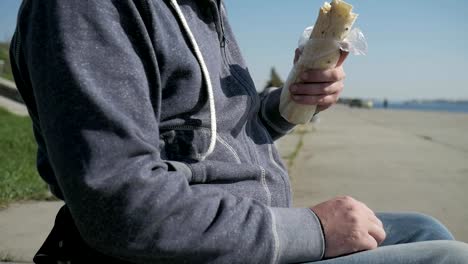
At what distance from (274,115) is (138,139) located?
38.3 inches

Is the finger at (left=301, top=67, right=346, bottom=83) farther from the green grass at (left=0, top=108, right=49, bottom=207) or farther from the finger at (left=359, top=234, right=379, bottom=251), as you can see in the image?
the green grass at (left=0, top=108, right=49, bottom=207)

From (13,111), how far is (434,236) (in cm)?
1127

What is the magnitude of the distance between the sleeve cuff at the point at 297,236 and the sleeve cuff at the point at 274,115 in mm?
758

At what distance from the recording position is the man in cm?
90

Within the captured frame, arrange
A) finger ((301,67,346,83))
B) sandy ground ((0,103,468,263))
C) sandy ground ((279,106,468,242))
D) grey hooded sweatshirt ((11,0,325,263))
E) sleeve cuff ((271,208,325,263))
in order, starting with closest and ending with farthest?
1. grey hooded sweatshirt ((11,0,325,263))
2. sleeve cuff ((271,208,325,263))
3. finger ((301,67,346,83))
4. sandy ground ((0,103,468,263))
5. sandy ground ((279,106,468,242))

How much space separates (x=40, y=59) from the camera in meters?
0.94

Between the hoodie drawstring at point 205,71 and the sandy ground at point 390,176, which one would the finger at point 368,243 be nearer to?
the hoodie drawstring at point 205,71

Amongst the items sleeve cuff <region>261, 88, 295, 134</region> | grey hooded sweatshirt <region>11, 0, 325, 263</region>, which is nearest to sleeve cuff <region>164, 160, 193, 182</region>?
grey hooded sweatshirt <region>11, 0, 325, 263</region>

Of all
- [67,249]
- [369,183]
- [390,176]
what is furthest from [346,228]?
[390,176]

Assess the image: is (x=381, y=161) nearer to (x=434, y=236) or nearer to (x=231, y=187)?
(x=434, y=236)

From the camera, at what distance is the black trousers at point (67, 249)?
1.09 metres

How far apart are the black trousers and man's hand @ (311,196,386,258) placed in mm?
476

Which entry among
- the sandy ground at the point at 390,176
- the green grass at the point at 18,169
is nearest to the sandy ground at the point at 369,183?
the sandy ground at the point at 390,176

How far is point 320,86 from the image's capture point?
1.50 meters
